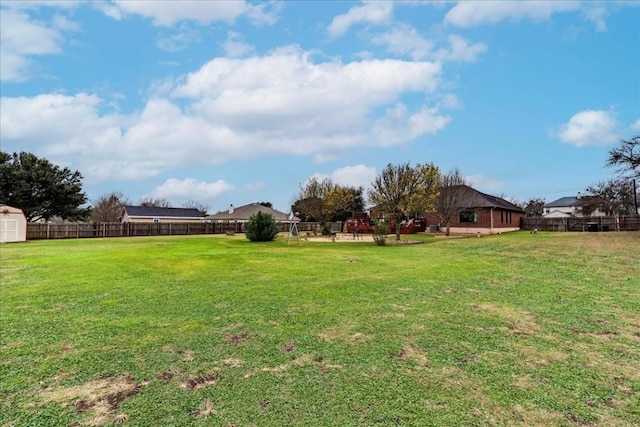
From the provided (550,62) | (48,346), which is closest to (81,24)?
(48,346)

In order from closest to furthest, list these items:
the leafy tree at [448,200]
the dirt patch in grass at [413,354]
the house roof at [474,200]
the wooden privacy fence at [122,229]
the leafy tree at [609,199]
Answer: the dirt patch in grass at [413,354], the leafy tree at [448,200], the wooden privacy fence at [122,229], the house roof at [474,200], the leafy tree at [609,199]

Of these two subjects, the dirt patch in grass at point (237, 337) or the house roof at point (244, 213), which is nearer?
the dirt patch in grass at point (237, 337)

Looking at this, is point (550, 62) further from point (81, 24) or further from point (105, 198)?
point (105, 198)

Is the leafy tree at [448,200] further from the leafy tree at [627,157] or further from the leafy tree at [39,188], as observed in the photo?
the leafy tree at [39,188]

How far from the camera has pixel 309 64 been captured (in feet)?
47.8

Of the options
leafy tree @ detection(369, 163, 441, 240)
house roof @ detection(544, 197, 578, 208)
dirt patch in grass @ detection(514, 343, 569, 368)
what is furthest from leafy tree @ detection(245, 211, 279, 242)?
house roof @ detection(544, 197, 578, 208)

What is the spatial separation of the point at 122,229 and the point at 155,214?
17.3 meters

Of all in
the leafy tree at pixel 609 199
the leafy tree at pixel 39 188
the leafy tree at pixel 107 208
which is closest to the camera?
the leafy tree at pixel 39 188

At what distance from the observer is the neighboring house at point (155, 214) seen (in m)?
46.0

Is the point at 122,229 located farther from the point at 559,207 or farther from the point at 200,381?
the point at 559,207

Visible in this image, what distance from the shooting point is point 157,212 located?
158ft

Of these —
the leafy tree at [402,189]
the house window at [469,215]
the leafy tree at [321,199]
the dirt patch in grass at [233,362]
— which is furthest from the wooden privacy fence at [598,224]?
the dirt patch in grass at [233,362]

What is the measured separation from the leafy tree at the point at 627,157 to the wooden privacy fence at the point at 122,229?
22.6 m

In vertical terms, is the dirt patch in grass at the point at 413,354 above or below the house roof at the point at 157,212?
below
